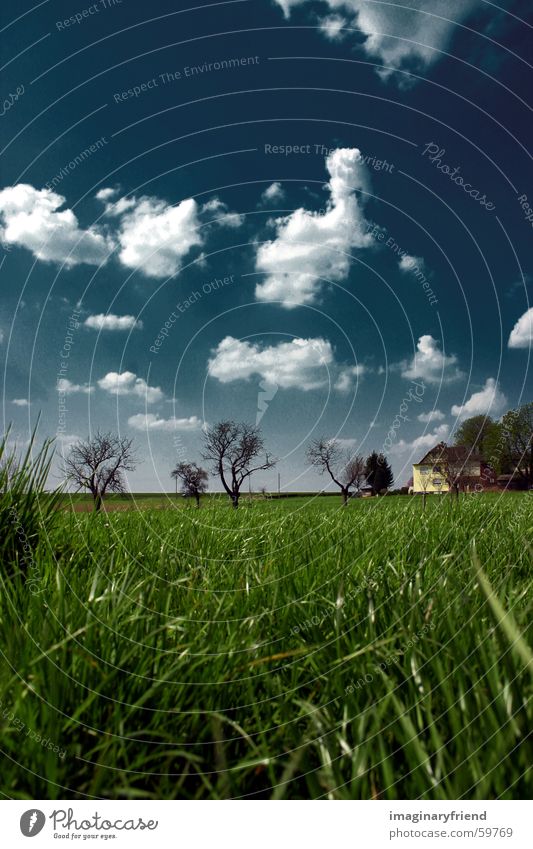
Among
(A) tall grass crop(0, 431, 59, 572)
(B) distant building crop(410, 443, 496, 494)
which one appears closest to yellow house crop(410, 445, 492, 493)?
(B) distant building crop(410, 443, 496, 494)

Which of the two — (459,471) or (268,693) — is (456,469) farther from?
(268,693)

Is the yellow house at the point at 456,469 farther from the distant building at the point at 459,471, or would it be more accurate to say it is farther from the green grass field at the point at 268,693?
A: the green grass field at the point at 268,693

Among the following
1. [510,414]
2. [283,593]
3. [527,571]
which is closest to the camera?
[283,593]

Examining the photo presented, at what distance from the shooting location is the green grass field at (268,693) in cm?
173

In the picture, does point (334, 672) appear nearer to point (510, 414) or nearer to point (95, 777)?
point (95, 777)
